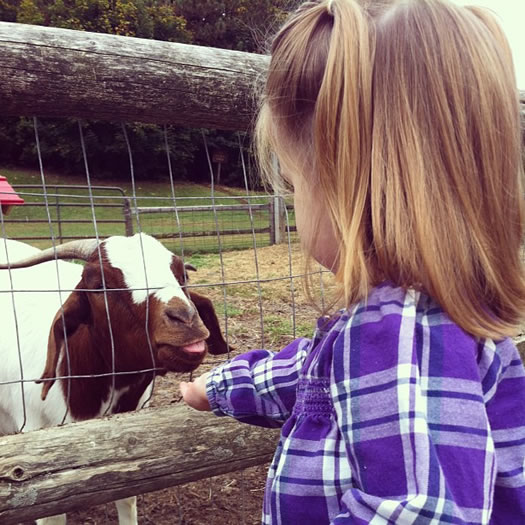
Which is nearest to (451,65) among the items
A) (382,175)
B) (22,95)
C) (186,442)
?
(382,175)

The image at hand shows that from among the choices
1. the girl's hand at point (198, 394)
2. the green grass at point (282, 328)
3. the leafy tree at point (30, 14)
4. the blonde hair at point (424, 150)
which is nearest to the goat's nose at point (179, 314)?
the girl's hand at point (198, 394)

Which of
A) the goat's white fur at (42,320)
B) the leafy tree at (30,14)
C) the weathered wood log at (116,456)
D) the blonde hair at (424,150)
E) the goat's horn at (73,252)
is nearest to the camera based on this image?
the blonde hair at (424,150)

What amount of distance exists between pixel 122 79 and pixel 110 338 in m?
1.26

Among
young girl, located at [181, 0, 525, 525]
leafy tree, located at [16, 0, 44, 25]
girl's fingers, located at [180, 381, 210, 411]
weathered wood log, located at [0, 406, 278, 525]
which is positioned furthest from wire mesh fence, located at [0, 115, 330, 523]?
leafy tree, located at [16, 0, 44, 25]

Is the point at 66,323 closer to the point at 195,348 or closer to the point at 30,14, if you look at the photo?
the point at 195,348

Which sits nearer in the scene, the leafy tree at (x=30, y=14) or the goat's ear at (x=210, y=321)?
the goat's ear at (x=210, y=321)

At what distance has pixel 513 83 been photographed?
1019 mm

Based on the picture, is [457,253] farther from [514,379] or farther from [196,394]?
[196,394]

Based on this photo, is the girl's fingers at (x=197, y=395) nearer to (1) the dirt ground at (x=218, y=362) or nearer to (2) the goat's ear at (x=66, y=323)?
(1) the dirt ground at (x=218, y=362)

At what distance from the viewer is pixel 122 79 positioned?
179 centimetres

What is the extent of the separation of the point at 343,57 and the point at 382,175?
210mm

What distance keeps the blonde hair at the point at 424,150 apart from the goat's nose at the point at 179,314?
151cm

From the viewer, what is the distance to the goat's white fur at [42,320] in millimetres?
2758

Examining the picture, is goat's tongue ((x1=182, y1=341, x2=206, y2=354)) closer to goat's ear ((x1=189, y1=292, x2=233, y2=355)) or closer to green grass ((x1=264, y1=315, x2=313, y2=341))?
goat's ear ((x1=189, y1=292, x2=233, y2=355))
